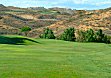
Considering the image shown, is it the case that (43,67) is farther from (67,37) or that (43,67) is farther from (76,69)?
(67,37)

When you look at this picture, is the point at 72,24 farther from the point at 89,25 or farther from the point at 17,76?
the point at 17,76

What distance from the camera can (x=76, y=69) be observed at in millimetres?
25625

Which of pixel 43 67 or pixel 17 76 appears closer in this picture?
pixel 17 76

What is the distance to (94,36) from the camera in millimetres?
83062

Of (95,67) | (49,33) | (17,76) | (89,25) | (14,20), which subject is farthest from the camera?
(14,20)

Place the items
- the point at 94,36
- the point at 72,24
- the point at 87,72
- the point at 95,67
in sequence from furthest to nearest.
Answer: the point at 72,24, the point at 94,36, the point at 95,67, the point at 87,72

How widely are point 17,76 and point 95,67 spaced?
301 inches

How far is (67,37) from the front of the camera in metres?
86.2

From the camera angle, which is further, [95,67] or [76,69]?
[95,67]

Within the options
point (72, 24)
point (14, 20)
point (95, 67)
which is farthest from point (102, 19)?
→ point (95, 67)

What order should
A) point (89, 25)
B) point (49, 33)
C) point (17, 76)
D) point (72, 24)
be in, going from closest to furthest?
point (17, 76)
point (49, 33)
point (89, 25)
point (72, 24)

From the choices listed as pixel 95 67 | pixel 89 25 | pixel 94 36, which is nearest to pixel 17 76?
pixel 95 67

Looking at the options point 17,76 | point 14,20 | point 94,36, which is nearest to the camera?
point 17,76

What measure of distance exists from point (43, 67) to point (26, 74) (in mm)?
3343
